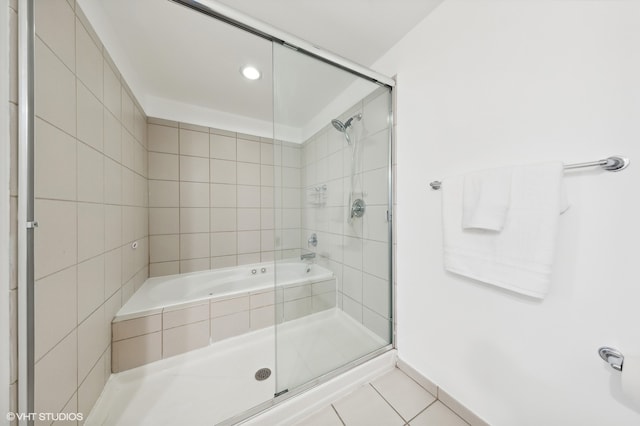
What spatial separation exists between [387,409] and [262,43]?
218cm

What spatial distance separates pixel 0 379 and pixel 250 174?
203 centimetres

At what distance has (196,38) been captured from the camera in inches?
49.4

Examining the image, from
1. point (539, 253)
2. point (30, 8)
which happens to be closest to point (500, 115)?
point (539, 253)

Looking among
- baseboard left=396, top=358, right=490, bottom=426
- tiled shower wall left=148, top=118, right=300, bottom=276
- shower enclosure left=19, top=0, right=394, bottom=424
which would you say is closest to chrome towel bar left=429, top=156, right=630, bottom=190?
shower enclosure left=19, top=0, right=394, bottom=424

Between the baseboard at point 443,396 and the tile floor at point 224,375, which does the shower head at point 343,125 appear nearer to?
the tile floor at point 224,375

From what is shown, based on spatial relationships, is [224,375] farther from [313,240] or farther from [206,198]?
[206,198]

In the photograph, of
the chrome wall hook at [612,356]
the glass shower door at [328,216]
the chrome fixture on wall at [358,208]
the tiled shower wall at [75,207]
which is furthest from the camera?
the chrome fixture on wall at [358,208]

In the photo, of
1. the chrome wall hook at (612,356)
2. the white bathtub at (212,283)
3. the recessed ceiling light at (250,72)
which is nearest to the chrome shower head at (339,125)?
the recessed ceiling light at (250,72)

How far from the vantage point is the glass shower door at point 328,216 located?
120cm

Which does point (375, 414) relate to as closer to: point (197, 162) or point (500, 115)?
point (500, 115)

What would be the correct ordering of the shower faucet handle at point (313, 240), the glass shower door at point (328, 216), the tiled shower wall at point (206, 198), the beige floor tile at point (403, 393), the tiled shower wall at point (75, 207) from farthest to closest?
the tiled shower wall at point (206, 198)
the shower faucet handle at point (313, 240)
the glass shower door at point (328, 216)
the beige floor tile at point (403, 393)
the tiled shower wall at point (75, 207)

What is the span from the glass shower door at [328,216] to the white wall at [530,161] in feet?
0.91

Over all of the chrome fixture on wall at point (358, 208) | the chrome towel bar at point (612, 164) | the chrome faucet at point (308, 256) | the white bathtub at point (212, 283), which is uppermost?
the chrome towel bar at point (612, 164)

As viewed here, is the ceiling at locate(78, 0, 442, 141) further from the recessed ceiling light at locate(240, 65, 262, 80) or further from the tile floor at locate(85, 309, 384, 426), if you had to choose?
the tile floor at locate(85, 309, 384, 426)
